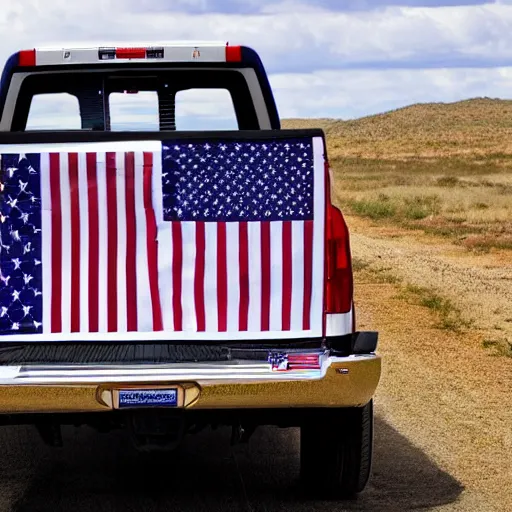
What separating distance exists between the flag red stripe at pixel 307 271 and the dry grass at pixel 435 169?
0.31 metres

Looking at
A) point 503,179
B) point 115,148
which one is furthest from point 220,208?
point 503,179

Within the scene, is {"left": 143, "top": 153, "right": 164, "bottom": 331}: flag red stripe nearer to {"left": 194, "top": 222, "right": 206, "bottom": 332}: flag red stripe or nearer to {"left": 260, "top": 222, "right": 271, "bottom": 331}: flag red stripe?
{"left": 194, "top": 222, "right": 206, "bottom": 332}: flag red stripe

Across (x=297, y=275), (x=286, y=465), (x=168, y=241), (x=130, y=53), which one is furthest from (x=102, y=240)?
(x=286, y=465)

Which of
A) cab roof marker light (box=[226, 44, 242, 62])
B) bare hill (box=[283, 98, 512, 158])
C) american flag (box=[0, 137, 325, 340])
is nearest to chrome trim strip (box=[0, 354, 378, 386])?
american flag (box=[0, 137, 325, 340])

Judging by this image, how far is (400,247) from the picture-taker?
20.9 meters

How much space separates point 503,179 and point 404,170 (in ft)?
36.9

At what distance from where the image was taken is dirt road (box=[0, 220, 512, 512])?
5.60 metres

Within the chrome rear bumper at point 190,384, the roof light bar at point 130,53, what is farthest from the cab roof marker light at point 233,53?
the chrome rear bumper at point 190,384

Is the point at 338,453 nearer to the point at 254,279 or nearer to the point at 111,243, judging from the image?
the point at 254,279

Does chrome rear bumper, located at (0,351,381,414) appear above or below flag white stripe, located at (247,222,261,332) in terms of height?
below

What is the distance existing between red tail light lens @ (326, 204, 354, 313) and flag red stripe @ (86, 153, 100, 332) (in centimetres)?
88

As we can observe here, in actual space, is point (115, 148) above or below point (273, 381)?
above

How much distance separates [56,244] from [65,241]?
0.04m

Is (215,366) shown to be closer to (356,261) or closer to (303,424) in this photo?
(303,424)
